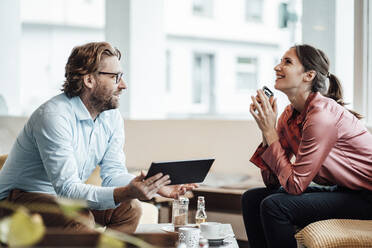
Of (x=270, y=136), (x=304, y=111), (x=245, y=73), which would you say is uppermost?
(x=245, y=73)

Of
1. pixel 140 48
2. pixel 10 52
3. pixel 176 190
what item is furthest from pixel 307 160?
pixel 10 52

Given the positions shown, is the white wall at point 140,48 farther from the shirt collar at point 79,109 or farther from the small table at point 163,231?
the small table at point 163,231

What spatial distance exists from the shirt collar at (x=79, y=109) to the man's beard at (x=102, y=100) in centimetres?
6

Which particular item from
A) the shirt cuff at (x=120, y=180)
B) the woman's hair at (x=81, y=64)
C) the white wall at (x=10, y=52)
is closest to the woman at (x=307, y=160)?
the shirt cuff at (x=120, y=180)

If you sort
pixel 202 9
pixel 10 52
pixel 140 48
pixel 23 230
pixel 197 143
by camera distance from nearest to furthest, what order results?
pixel 23 230, pixel 197 143, pixel 140 48, pixel 10 52, pixel 202 9

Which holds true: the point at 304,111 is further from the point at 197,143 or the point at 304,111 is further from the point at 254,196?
the point at 197,143

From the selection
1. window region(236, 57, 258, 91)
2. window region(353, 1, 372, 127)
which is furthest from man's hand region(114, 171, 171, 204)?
window region(236, 57, 258, 91)

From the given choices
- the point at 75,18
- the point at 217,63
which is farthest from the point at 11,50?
the point at 217,63

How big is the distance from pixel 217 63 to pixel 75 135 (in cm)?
491

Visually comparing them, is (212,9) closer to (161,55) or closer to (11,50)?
(161,55)

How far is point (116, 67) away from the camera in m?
2.20

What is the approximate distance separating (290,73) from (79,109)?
939mm

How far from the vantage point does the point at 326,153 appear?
6.59ft

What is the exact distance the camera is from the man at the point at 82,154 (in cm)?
190
